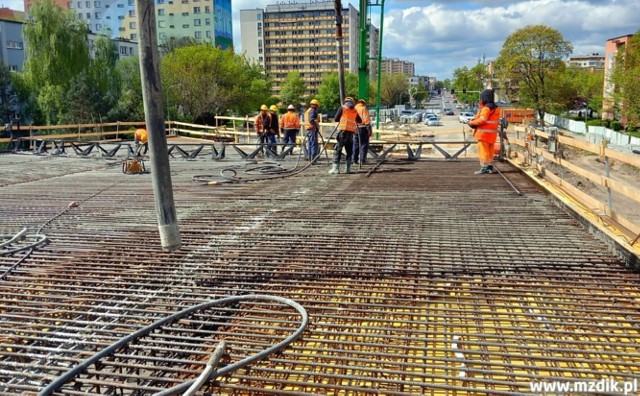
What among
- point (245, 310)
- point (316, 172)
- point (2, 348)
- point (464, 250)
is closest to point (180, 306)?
point (245, 310)

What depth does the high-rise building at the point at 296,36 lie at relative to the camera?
139500 mm

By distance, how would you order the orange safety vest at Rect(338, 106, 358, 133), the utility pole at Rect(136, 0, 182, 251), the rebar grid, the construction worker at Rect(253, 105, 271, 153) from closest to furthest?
the rebar grid, the utility pole at Rect(136, 0, 182, 251), the orange safety vest at Rect(338, 106, 358, 133), the construction worker at Rect(253, 105, 271, 153)

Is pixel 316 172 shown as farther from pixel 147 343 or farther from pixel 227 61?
pixel 227 61

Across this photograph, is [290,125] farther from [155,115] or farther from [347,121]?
[155,115]

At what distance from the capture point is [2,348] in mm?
3000

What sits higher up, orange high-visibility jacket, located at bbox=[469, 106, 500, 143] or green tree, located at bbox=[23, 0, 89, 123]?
green tree, located at bbox=[23, 0, 89, 123]

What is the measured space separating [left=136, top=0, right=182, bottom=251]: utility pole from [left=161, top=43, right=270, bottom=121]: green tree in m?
42.0

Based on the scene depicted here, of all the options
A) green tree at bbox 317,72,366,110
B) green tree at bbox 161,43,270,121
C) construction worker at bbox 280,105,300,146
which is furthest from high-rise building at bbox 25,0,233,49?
construction worker at bbox 280,105,300,146

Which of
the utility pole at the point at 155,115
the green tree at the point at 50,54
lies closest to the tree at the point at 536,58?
the green tree at the point at 50,54

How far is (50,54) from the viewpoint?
1444 inches

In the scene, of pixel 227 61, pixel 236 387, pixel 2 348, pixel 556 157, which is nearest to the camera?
pixel 236 387

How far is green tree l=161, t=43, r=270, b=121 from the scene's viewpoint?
45562mm

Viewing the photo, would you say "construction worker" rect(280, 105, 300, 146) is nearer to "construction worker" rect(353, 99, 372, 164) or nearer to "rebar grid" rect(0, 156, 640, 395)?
"construction worker" rect(353, 99, 372, 164)

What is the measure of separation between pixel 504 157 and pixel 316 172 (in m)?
4.12
